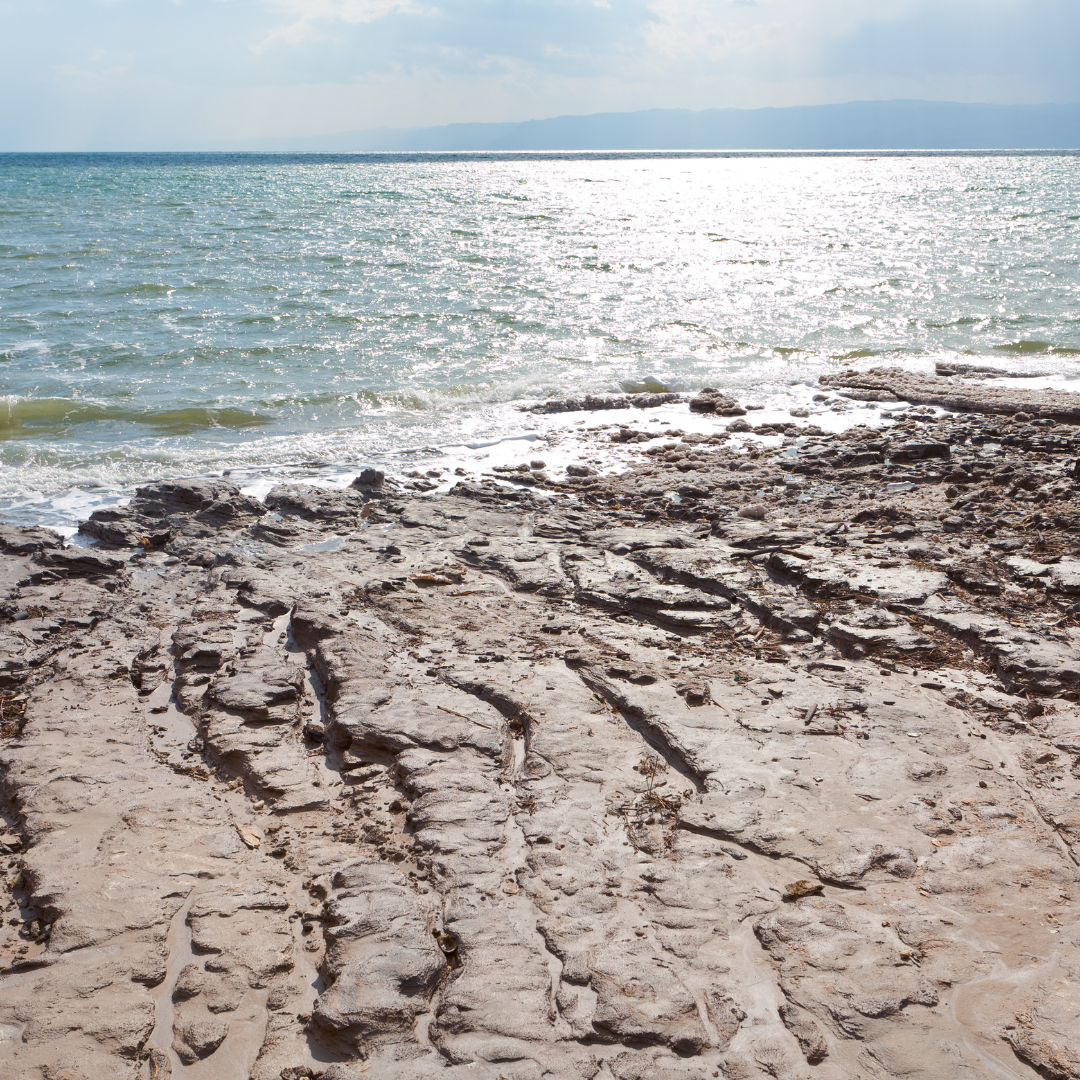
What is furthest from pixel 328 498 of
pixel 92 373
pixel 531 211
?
pixel 531 211

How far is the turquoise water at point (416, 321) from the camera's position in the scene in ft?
30.9

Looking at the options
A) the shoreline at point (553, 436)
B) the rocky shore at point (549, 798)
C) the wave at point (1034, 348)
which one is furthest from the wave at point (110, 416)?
the wave at point (1034, 348)

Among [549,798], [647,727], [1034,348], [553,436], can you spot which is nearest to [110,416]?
[553,436]

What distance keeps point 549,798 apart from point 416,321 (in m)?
12.5

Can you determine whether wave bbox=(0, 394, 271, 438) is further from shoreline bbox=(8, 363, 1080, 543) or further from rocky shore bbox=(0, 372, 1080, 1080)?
rocky shore bbox=(0, 372, 1080, 1080)

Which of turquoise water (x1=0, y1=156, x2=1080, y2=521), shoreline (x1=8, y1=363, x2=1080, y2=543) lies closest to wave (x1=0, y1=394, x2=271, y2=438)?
turquoise water (x1=0, y1=156, x2=1080, y2=521)

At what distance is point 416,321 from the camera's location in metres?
14.7

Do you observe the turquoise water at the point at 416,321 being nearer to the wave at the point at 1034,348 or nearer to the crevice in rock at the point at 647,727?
the wave at the point at 1034,348

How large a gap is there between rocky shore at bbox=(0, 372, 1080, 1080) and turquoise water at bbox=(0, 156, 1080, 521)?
3322 mm

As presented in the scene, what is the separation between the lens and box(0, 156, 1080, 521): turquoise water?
9422mm

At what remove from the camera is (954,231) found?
2859cm

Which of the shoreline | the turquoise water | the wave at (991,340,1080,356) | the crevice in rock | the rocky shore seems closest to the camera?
the rocky shore

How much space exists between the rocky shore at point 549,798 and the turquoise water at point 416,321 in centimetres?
332

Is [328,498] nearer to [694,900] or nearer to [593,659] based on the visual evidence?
[593,659]
